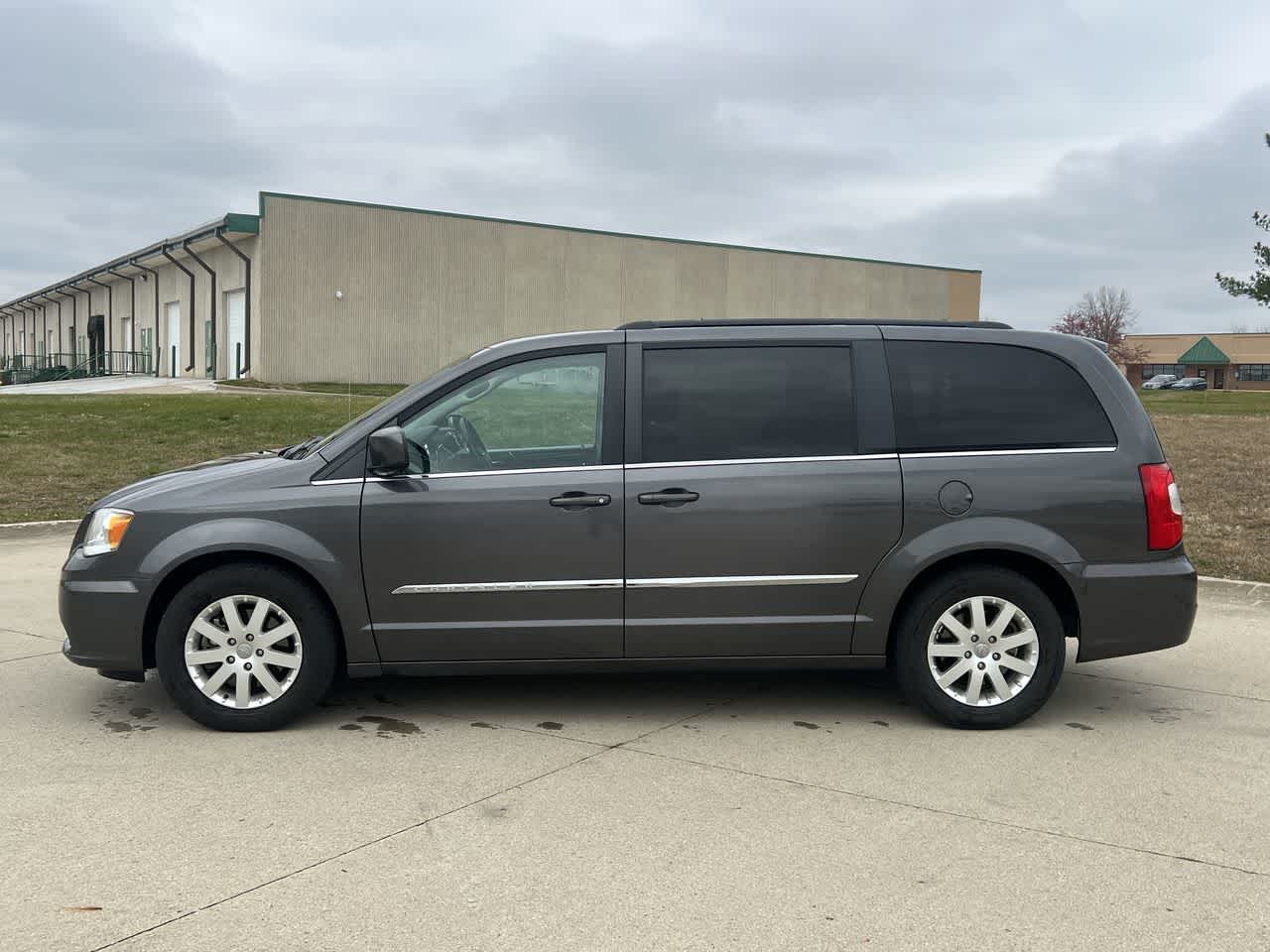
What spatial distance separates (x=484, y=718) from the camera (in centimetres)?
550

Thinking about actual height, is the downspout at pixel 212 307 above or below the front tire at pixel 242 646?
above

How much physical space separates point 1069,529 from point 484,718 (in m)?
2.79

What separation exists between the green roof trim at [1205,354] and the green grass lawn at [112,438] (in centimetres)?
9112

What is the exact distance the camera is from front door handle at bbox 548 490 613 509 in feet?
17.2

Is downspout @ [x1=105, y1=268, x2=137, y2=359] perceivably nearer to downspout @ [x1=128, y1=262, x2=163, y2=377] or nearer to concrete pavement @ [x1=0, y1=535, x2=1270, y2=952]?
downspout @ [x1=128, y1=262, x2=163, y2=377]

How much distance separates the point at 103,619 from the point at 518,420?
2.01m

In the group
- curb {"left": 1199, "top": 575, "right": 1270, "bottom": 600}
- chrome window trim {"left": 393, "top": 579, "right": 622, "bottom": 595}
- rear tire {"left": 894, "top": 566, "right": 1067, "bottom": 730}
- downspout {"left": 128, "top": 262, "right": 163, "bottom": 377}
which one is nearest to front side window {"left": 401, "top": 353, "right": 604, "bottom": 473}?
chrome window trim {"left": 393, "top": 579, "right": 622, "bottom": 595}

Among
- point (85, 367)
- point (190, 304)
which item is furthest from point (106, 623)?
point (85, 367)

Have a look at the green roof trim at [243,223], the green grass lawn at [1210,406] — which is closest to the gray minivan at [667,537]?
the green grass lawn at [1210,406]

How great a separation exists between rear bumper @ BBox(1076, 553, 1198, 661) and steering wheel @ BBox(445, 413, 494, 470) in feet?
9.04

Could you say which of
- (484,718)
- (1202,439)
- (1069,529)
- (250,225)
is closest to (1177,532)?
(1069,529)

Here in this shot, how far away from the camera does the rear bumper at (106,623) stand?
520 cm

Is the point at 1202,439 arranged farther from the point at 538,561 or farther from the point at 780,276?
the point at 780,276

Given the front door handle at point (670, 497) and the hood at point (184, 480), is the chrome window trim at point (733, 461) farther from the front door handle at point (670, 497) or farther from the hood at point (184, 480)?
the hood at point (184, 480)
